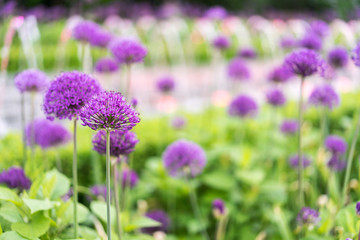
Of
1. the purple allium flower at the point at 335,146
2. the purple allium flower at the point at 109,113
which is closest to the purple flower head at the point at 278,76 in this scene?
the purple allium flower at the point at 335,146

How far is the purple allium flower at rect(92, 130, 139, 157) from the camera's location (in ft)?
4.44

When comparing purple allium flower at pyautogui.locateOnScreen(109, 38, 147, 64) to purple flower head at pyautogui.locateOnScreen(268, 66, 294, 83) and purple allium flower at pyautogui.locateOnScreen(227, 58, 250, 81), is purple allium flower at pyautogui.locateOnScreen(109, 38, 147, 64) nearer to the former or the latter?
purple flower head at pyautogui.locateOnScreen(268, 66, 294, 83)

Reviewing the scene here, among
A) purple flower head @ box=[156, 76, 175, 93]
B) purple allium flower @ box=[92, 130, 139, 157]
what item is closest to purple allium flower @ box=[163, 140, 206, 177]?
purple allium flower @ box=[92, 130, 139, 157]

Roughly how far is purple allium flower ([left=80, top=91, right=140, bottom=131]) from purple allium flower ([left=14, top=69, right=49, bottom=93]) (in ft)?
2.27

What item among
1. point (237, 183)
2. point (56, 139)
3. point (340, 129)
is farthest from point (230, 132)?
point (56, 139)

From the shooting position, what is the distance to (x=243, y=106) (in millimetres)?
2889

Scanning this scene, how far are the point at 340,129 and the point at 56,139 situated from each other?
10.8ft

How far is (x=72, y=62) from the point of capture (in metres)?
8.02

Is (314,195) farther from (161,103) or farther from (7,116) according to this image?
(7,116)

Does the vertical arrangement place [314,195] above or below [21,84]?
below

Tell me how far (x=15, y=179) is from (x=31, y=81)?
402 millimetres

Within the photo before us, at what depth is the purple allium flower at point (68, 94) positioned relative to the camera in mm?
1212

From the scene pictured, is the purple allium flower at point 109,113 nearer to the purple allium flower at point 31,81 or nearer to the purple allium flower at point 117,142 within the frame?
the purple allium flower at point 117,142

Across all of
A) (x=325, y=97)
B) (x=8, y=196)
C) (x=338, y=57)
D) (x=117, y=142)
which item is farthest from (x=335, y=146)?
(x=8, y=196)
